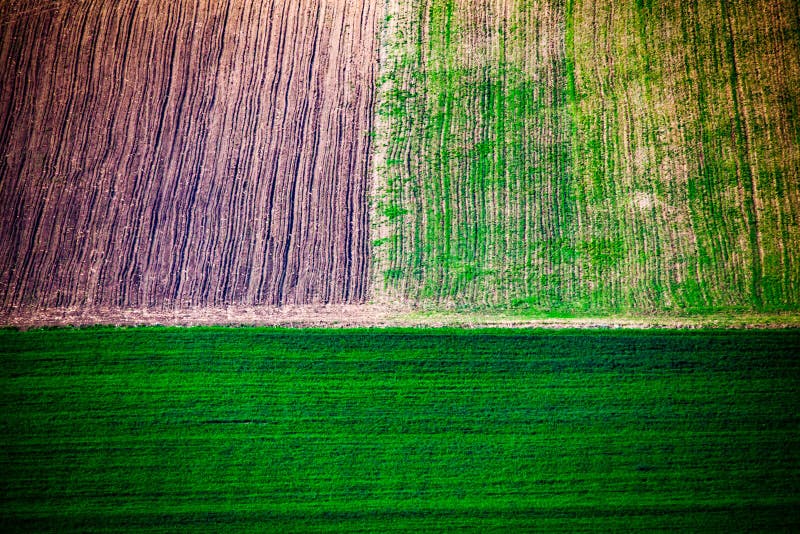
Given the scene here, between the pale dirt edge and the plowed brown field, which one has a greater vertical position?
the plowed brown field

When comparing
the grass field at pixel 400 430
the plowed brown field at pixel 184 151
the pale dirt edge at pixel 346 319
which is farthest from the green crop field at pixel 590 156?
the grass field at pixel 400 430

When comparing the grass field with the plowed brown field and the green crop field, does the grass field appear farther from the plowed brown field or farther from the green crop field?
the plowed brown field

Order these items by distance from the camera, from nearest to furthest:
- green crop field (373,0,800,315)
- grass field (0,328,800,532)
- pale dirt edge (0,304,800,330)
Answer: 1. grass field (0,328,800,532)
2. pale dirt edge (0,304,800,330)
3. green crop field (373,0,800,315)

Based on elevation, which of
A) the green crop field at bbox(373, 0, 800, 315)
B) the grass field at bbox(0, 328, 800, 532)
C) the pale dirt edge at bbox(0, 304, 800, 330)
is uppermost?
the green crop field at bbox(373, 0, 800, 315)

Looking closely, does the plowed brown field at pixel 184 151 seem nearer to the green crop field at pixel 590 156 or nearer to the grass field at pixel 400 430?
the green crop field at pixel 590 156

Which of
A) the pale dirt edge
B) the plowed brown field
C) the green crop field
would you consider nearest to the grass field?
the pale dirt edge
